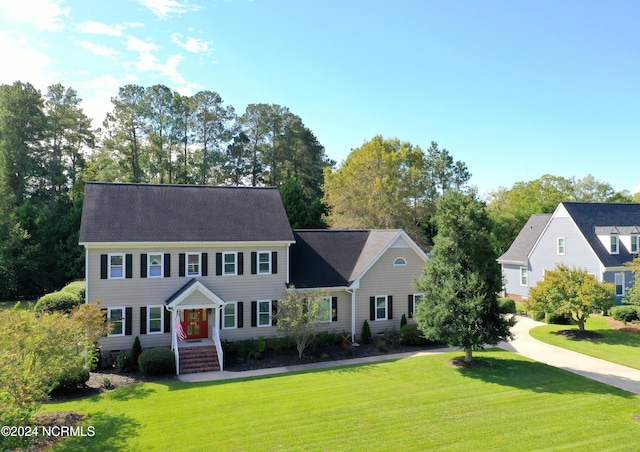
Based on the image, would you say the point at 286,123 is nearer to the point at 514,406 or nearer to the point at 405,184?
the point at 405,184

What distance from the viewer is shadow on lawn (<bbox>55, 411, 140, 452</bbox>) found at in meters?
11.9

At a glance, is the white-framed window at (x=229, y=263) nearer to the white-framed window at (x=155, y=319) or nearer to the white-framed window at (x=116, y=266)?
the white-framed window at (x=155, y=319)

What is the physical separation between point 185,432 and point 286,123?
48.9 meters

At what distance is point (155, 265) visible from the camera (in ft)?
74.4

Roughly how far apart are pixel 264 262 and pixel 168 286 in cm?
541

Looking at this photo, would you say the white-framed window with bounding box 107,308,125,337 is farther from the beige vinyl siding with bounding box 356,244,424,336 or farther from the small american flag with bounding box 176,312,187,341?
the beige vinyl siding with bounding box 356,244,424,336

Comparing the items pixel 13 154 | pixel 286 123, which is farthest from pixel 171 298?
pixel 286 123

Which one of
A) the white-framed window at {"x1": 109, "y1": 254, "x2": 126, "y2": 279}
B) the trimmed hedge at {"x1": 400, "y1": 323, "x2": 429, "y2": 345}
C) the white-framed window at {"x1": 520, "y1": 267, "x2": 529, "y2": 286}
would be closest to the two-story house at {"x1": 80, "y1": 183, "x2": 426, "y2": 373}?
the white-framed window at {"x1": 109, "y1": 254, "x2": 126, "y2": 279}

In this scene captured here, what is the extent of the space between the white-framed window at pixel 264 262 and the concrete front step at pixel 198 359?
5005 millimetres

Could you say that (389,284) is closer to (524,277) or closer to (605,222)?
(524,277)

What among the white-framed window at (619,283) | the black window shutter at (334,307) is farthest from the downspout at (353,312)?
the white-framed window at (619,283)

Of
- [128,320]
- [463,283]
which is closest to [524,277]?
[463,283]

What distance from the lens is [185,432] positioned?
12.9 m

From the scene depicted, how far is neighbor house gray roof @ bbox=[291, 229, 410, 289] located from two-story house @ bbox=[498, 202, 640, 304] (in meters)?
10.2
